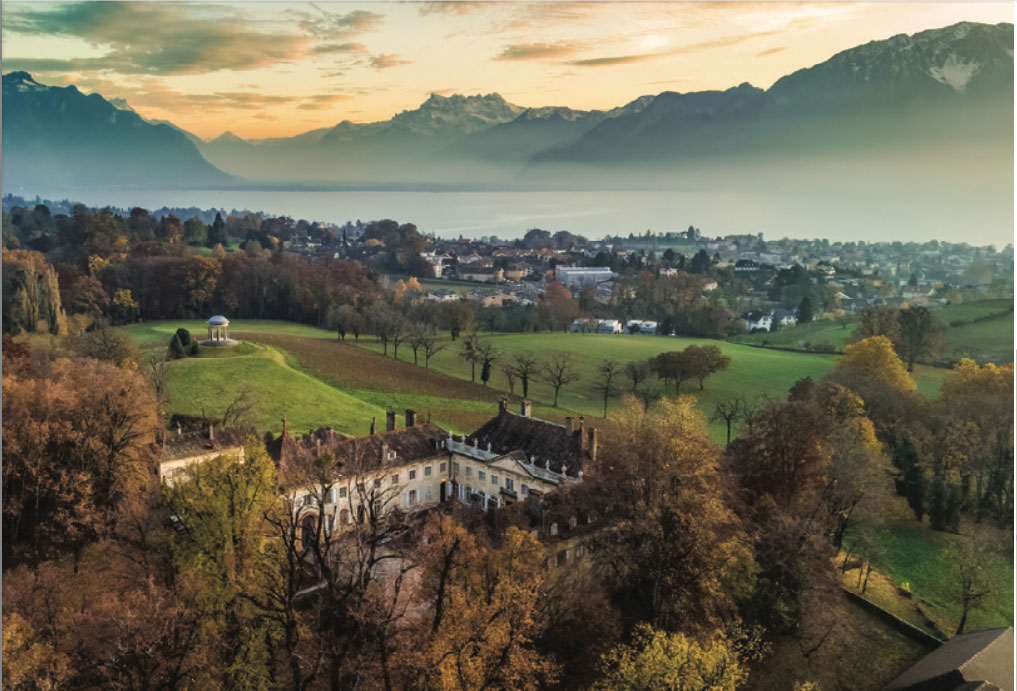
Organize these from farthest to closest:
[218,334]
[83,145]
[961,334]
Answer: [83,145], [961,334], [218,334]

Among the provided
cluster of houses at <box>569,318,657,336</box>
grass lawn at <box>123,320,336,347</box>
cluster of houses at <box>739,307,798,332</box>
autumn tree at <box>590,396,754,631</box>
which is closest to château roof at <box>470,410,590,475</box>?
autumn tree at <box>590,396,754,631</box>

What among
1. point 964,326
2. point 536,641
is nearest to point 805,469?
point 536,641

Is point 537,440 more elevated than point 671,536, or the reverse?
point 537,440

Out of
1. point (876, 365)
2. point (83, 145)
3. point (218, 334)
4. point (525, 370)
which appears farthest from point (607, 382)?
point (83, 145)

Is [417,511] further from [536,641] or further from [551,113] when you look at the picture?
[551,113]

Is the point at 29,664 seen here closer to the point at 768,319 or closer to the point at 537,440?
the point at 537,440

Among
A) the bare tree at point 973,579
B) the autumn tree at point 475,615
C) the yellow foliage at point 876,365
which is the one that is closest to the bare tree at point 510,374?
the yellow foliage at point 876,365

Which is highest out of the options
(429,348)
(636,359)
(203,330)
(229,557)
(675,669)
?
(429,348)
